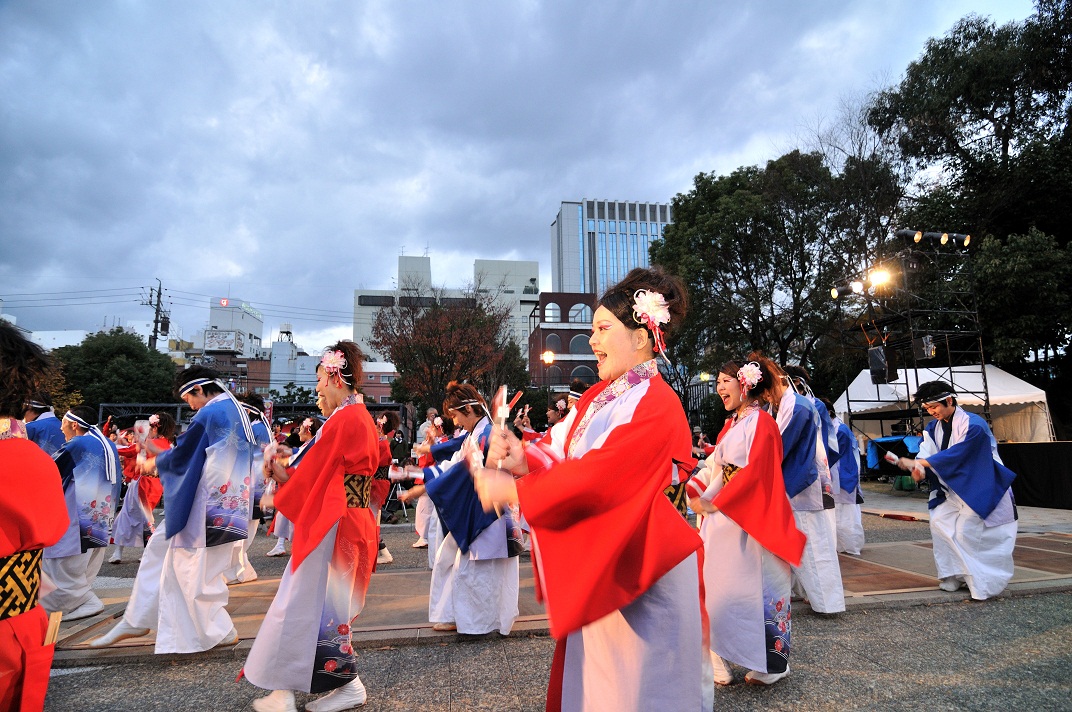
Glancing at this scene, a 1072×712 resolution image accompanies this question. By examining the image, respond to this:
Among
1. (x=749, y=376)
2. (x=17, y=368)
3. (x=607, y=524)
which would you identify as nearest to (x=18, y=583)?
(x=17, y=368)

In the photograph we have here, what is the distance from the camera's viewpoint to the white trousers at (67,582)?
4875 millimetres

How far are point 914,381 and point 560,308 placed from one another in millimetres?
36377

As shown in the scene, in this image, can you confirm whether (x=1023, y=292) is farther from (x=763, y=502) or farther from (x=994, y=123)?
(x=763, y=502)

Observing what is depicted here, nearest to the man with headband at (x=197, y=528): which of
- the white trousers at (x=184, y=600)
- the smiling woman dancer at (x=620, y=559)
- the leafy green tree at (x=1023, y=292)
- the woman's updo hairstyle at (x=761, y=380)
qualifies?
the white trousers at (x=184, y=600)

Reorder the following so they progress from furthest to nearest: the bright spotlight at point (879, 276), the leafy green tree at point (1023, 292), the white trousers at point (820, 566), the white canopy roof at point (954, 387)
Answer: the leafy green tree at point (1023, 292), the bright spotlight at point (879, 276), the white canopy roof at point (954, 387), the white trousers at point (820, 566)

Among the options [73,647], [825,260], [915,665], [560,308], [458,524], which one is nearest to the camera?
[915,665]

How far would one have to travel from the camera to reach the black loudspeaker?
1496cm

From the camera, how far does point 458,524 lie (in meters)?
4.59

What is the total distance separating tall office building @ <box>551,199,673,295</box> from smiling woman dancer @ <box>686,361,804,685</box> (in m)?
63.9

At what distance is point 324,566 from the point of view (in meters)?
3.24

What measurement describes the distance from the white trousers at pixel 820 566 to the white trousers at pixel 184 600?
14.3 ft

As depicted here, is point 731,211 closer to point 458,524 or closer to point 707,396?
point 707,396

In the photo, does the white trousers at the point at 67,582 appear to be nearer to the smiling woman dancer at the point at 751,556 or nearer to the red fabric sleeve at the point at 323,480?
the red fabric sleeve at the point at 323,480

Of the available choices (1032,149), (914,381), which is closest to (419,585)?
(914,381)
